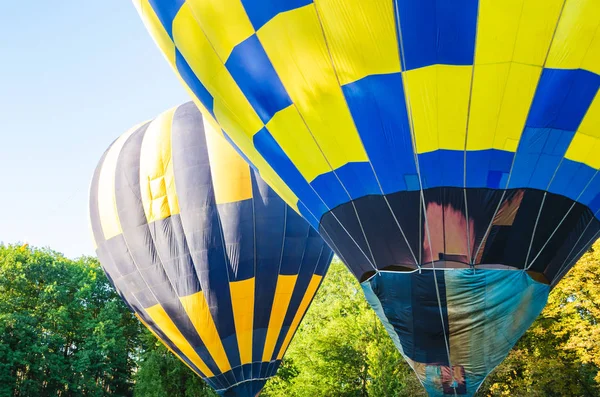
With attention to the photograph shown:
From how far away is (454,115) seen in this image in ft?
13.7

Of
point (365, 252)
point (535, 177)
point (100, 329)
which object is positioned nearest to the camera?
point (535, 177)

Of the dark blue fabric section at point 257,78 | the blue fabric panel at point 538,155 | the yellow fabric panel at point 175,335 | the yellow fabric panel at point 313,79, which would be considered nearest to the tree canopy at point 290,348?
the yellow fabric panel at point 175,335

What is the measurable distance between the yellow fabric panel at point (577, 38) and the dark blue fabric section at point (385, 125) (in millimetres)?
1100

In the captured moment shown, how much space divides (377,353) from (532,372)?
435 cm

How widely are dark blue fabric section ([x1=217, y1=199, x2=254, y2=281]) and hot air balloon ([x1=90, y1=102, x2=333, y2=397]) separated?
16 millimetres

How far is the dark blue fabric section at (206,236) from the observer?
8789 mm

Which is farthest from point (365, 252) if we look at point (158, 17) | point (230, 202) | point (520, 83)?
point (230, 202)

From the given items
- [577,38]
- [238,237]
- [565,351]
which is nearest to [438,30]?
[577,38]

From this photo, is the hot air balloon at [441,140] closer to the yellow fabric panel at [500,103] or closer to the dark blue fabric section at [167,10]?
the yellow fabric panel at [500,103]

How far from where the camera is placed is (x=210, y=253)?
28.8ft

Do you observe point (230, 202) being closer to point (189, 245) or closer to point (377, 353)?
point (189, 245)

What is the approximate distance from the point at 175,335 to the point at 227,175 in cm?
278

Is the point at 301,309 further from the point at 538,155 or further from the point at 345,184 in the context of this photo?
the point at 538,155

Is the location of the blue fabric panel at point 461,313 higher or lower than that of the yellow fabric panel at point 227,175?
lower
